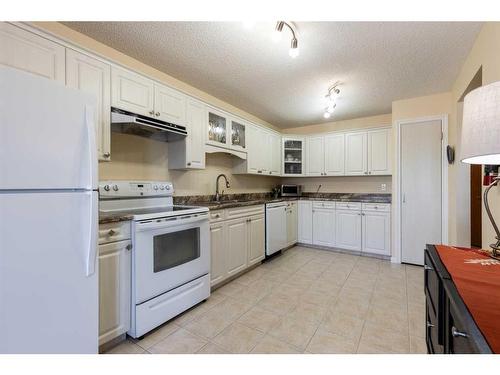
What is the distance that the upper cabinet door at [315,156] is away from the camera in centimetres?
429

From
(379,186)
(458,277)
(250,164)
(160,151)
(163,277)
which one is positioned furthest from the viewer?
(379,186)

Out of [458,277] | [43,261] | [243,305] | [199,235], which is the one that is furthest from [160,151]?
[458,277]

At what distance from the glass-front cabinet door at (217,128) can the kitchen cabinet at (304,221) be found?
1.95m

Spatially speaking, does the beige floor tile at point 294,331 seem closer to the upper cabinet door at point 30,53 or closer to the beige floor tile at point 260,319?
the beige floor tile at point 260,319

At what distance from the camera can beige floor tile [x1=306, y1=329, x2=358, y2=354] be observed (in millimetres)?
1608

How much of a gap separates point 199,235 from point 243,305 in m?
0.79

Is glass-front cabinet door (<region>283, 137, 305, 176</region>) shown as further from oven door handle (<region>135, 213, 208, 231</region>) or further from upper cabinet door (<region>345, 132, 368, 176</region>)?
oven door handle (<region>135, 213, 208, 231</region>)

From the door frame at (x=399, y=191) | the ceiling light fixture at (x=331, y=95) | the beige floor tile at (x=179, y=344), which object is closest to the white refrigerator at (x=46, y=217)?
the beige floor tile at (x=179, y=344)

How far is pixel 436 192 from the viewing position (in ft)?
10.2

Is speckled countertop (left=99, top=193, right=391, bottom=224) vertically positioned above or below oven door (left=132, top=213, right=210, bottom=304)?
above

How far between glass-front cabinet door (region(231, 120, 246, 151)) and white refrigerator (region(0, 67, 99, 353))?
6.76ft

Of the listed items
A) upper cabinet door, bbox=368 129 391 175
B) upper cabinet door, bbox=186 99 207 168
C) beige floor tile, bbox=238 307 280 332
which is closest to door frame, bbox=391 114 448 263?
upper cabinet door, bbox=368 129 391 175

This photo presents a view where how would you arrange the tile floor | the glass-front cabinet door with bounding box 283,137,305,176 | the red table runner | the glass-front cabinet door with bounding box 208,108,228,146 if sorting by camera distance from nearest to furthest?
the red table runner
the tile floor
the glass-front cabinet door with bounding box 208,108,228,146
the glass-front cabinet door with bounding box 283,137,305,176

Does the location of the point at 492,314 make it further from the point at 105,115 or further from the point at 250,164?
the point at 250,164
